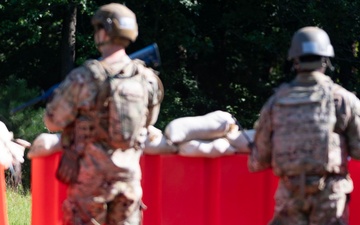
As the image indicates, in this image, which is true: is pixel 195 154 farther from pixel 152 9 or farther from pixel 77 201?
pixel 152 9

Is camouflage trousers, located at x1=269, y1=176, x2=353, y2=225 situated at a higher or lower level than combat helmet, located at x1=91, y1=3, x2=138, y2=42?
lower

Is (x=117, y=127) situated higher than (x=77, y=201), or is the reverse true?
(x=117, y=127)

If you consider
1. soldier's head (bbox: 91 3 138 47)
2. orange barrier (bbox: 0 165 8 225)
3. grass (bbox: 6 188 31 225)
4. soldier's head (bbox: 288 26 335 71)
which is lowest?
grass (bbox: 6 188 31 225)

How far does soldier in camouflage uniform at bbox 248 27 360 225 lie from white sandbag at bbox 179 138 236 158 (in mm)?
1356

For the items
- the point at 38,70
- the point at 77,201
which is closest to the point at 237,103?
the point at 38,70

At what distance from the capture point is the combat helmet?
6902 mm

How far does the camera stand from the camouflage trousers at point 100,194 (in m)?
6.89

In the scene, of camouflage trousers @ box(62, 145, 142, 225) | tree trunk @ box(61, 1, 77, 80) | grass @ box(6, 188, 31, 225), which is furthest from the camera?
tree trunk @ box(61, 1, 77, 80)

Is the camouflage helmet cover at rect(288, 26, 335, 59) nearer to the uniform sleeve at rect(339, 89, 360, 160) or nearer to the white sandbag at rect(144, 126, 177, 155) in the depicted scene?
the uniform sleeve at rect(339, 89, 360, 160)

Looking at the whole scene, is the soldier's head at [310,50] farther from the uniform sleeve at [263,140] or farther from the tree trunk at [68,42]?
the tree trunk at [68,42]

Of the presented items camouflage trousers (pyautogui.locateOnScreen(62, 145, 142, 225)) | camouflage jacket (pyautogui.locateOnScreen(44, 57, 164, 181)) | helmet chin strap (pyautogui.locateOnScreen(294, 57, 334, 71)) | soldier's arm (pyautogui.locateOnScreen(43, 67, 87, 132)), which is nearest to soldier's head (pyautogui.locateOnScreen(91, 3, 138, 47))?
camouflage jacket (pyautogui.locateOnScreen(44, 57, 164, 181))

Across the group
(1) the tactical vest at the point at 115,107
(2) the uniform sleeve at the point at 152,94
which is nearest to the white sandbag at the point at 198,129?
(2) the uniform sleeve at the point at 152,94

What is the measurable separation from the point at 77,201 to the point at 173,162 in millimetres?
1701

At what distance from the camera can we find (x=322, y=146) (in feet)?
22.2
